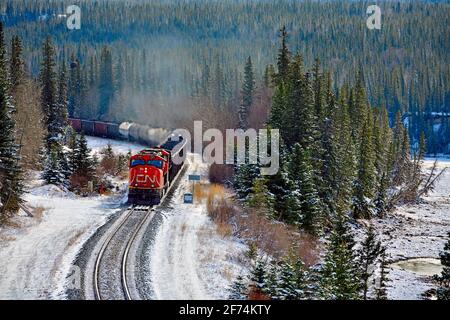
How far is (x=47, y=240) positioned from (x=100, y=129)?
6391cm

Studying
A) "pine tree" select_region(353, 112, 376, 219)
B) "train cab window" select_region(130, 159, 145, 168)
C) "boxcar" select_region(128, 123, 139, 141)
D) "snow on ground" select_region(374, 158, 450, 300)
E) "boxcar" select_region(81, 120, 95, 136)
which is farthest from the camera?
"boxcar" select_region(81, 120, 95, 136)

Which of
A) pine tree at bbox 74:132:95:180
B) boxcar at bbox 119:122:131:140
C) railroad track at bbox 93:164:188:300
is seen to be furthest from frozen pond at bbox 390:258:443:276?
boxcar at bbox 119:122:131:140

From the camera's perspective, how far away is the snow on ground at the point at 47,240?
69.9ft

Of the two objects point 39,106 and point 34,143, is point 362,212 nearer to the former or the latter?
point 34,143

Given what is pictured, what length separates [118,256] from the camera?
24938 mm

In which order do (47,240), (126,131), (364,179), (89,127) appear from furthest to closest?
(89,127) < (126,131) < (364,179) < (47,240)

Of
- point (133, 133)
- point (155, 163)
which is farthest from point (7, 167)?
point (133, 133)

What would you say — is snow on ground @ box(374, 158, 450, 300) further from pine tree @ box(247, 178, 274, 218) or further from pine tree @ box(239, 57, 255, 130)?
pine tree @ box(239, 57, 255, 130)

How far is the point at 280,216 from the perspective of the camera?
36812 mm

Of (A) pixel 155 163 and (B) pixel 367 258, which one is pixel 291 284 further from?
(A) pixel 155 163

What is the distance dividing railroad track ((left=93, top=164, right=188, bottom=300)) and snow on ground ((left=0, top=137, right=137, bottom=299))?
1197mm

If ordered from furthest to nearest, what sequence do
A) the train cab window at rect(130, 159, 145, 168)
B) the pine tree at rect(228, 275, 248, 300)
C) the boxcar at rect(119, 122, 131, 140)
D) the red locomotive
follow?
the boxcar at rect(119, 122, 131, 140) < the train cab window at rect(130, 159, 145, 168) < the red locomotive < the pine tree at rect(228, 275, 248, 300)

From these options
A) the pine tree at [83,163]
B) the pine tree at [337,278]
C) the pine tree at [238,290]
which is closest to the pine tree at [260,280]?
the pine tree at [238,290]

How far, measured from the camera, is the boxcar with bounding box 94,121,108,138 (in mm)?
88438
